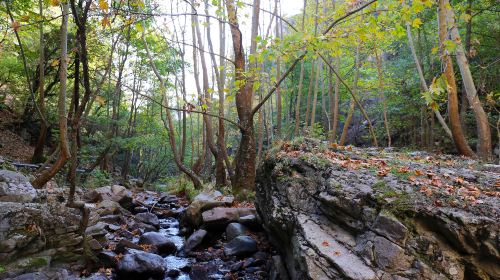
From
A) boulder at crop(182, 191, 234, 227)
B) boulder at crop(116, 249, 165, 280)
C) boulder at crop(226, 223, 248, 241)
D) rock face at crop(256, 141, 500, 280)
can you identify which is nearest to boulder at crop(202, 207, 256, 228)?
boulder at crop(226, 223, 248, 241)

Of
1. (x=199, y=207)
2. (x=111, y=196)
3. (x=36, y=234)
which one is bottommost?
(x=111, y=196)

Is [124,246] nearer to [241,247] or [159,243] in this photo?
[159,243]

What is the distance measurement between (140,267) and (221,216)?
249 cm

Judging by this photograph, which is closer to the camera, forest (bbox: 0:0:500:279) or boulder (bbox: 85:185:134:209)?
forest (bbox: 0:0:500:279)

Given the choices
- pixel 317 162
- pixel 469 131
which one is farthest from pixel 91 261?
pixel 469 131

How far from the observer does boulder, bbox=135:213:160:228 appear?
31.8ft

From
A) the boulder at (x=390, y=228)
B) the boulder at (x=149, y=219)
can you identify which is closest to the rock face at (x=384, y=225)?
the boulder at (x=390, y=228)

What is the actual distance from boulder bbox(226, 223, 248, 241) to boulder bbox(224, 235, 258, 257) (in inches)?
14.4

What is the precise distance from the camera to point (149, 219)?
32.7ft

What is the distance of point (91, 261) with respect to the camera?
577cm

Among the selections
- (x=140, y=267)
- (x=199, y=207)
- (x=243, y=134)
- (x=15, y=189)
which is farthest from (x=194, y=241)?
(x=15, y=189)

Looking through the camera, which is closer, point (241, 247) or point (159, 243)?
point (241, 247)

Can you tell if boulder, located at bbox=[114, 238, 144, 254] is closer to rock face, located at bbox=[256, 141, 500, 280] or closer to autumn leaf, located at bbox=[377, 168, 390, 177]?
rock face, located at bbox=[256, 141, 500, 280]

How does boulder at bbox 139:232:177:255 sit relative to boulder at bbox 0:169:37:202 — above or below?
below
